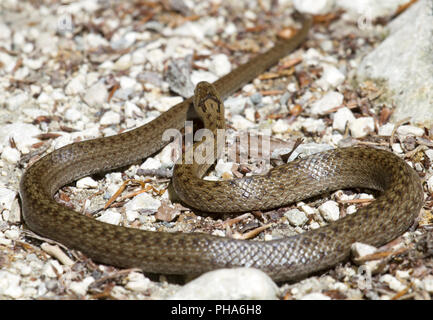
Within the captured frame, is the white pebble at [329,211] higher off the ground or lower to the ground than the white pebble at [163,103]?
lower

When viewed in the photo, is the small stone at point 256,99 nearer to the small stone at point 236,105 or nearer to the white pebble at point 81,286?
the small stone at point 236,105

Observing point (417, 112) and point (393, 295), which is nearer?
point (393, 295)

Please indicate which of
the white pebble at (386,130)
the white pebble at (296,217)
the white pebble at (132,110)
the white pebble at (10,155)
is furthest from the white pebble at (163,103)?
the white pebble at (386,130)

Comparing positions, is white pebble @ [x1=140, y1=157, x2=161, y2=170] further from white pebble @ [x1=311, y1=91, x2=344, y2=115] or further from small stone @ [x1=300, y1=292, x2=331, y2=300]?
small stone @ [x1=300, y1=292, x2=331, y2=300]

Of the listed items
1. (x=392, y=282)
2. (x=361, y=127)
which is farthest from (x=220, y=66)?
(x=392, y=282)

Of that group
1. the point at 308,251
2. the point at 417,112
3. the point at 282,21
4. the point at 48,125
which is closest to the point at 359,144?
the point at 417,112
